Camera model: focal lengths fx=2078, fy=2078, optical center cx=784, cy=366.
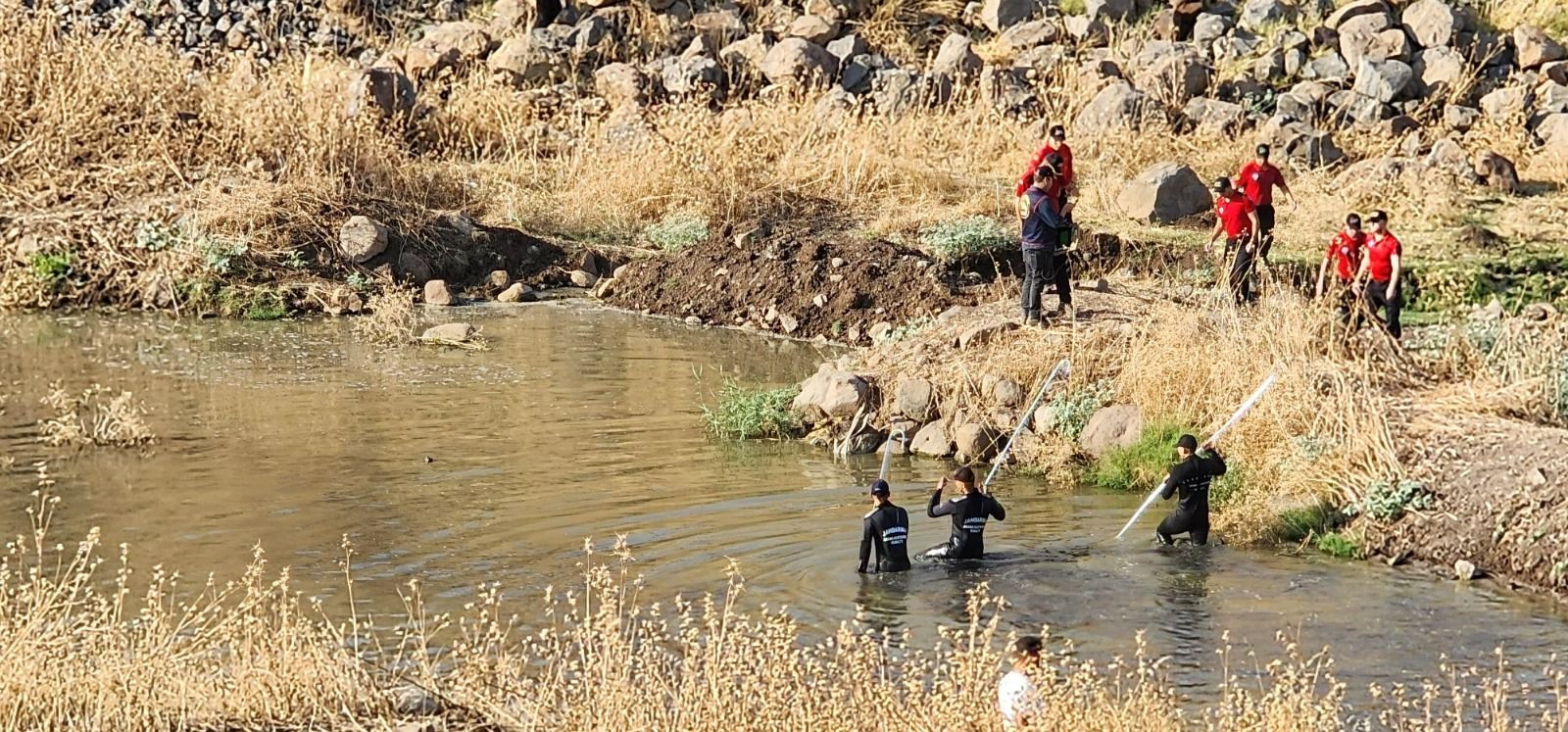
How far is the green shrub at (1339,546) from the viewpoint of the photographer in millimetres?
13621

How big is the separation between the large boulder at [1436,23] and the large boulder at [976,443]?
18.4 metres

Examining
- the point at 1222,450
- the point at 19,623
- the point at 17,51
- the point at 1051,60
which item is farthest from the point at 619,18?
the point at 19,623

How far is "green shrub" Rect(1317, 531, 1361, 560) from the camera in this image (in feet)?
44.7

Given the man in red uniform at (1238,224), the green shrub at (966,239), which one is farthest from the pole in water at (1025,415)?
the green shrub at (966,239)

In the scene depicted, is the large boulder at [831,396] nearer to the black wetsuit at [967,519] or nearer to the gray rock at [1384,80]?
the black wetsuit at [967,519]

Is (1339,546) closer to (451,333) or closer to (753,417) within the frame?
(753,417)

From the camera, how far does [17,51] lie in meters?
25.5

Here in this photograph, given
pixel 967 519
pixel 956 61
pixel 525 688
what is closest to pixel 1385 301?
pixel 967 519

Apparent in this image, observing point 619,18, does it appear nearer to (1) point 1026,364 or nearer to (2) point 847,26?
(2) point 847,26

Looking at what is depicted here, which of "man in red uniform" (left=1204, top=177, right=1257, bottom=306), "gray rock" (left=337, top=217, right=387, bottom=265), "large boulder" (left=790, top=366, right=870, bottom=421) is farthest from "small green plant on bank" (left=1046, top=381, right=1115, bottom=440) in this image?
"gray rock" (left=337, top=217, right=387, bottom=265)

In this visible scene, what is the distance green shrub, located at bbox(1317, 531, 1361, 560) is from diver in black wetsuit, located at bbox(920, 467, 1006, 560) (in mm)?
2190

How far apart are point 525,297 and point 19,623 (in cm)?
1484

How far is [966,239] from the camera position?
76.1 ft

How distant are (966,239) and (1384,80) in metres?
10.5
